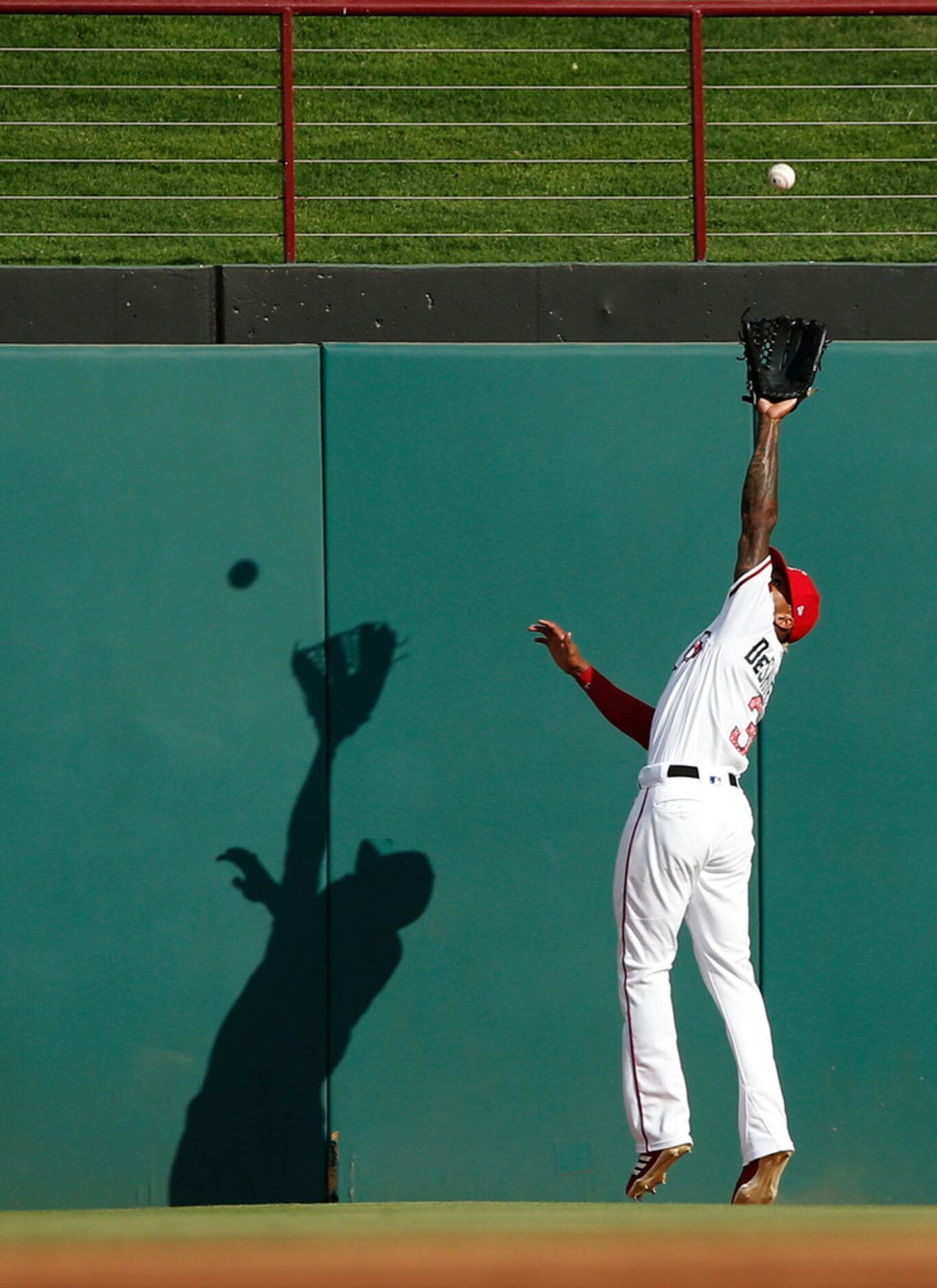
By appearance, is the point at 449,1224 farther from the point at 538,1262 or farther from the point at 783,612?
the point at 783,612

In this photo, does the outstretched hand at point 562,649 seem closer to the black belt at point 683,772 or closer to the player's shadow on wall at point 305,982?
the black belt at point 683,772

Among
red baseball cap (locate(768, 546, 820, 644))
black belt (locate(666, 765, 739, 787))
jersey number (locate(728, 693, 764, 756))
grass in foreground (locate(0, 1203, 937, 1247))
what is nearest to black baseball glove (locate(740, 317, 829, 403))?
red baseball cap (locate(768, 546, 820, 644))

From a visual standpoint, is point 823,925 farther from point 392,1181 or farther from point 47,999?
point 47,999

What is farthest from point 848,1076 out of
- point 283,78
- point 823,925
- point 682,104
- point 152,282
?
point 682,104

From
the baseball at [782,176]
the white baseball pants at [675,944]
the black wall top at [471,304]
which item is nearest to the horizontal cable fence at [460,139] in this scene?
the baseball at [782,176]

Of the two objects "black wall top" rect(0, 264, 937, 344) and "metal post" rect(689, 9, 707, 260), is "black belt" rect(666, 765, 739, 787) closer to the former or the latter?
"black wall top" rect(0, 264, 937, 344)

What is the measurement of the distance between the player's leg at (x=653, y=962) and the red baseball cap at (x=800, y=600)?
709 mm

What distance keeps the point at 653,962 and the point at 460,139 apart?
777cm

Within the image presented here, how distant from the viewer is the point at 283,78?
233 inches

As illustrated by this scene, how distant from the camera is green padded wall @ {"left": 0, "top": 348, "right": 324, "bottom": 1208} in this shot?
5.14 m

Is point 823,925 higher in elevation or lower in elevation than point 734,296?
lower

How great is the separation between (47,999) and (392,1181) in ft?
4.39

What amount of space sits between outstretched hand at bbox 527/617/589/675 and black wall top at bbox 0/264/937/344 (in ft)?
5.18

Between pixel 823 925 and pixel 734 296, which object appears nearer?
pixel 823 925
